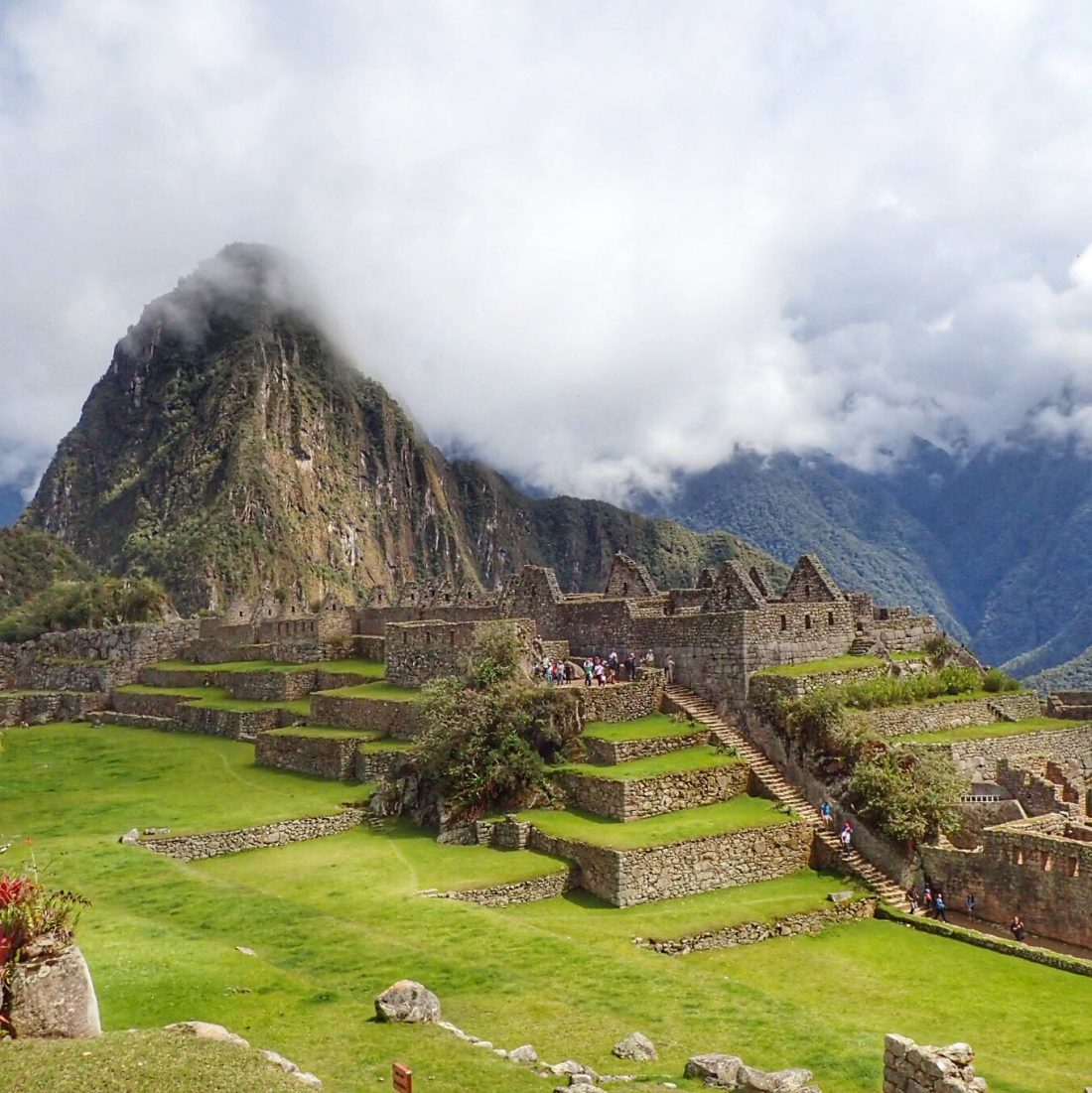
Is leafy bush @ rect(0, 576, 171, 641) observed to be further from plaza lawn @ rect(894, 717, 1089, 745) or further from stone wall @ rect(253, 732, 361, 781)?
plaza lawn @ rect(894, 717, 1089, 745)

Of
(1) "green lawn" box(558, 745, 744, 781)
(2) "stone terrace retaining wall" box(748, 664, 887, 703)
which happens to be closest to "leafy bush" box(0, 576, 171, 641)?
(1) "green lawn" box(558, 745, 744, 781)

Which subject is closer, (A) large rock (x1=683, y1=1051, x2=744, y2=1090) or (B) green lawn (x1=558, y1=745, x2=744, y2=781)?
(A) large rock (x1=683, y1=1051, x2=744, y2=1090)

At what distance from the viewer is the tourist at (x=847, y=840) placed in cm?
1962

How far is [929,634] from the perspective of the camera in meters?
29.2

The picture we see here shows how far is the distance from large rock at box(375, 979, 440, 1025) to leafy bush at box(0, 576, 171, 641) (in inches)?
2507

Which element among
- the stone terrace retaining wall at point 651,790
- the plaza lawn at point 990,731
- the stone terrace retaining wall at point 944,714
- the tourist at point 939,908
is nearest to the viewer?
the tourist at point 939,908

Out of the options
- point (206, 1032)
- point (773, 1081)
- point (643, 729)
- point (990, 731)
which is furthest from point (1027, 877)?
point (206, 1032)

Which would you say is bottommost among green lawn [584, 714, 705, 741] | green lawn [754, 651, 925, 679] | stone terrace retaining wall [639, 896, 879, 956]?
stone terrace retaining wall [639, 896, 879, 956]

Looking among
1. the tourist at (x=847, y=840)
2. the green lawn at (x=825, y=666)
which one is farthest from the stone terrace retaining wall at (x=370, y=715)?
the tourist at (x=847, y=840)

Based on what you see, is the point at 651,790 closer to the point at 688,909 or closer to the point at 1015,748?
the point at 688,909

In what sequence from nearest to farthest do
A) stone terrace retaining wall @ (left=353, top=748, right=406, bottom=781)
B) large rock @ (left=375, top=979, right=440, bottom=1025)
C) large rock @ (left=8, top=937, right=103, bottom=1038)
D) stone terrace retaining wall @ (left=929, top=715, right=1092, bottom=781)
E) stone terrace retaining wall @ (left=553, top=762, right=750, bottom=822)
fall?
large rock @ (left=8, top=937, right=103, bottom=1038) → large rock @ (left=375, top=979, right=440, bottom=1025) → stone terrace retaining wall @ (left=553, top=762, right=750, bottom=822) → stone terrace retaining wall @ (left=929, top=715, right=1092, bottom=781) → stone terrace retaining wall @ (left=353, top=748, right=406, bottom=781)

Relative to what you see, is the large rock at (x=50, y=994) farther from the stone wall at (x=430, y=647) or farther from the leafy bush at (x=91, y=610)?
the leafy bush at (x=91, y=610)

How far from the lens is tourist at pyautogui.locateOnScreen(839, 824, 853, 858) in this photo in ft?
64.4

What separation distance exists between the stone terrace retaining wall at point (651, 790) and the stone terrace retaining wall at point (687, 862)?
58.8 inches
